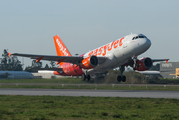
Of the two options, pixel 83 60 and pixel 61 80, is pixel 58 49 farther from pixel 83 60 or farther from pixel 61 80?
pixel 83 60

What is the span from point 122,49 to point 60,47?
2259cm

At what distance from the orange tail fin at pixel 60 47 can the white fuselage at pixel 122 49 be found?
13.9m

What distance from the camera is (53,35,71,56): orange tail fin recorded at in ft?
185

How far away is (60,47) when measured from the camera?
2298 inches

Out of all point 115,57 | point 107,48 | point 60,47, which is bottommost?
point 115,57

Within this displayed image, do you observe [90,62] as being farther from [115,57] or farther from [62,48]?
[62,48]

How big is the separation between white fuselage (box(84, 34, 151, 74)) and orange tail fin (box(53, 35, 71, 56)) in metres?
13.9

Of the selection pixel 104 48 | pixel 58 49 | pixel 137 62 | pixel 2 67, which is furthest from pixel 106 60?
pixel 2 67

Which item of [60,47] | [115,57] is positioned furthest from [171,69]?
[115,57]

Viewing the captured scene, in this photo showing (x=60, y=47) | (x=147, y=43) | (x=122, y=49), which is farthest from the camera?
(x=60, y=47)

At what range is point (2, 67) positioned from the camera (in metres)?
162

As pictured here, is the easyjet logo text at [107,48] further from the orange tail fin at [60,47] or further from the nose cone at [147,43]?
the orange tail fin at [60,47]

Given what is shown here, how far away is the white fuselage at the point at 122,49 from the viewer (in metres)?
37.3

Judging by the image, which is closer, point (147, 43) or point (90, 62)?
point (147, 43)
